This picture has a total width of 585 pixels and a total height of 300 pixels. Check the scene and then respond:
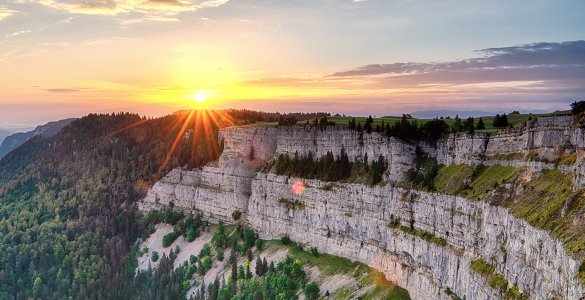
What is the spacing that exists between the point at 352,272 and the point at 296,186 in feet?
104

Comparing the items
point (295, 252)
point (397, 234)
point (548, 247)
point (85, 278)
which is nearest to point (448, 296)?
point (397, 234)

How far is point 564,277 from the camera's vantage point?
58.5 meters

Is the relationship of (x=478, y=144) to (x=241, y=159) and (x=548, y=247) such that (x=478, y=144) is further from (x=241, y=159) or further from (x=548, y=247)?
(x=241, y=159)

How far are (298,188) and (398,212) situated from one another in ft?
125

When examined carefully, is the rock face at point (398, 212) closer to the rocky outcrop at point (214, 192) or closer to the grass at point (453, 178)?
the rocky outcrop at point (214, 192)

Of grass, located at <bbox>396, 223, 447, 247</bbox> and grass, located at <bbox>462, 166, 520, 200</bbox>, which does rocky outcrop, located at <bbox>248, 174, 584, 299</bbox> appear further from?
grass, located at <bbox>462, 166, 520, 200</bbox>

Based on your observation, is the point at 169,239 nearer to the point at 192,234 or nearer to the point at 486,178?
the point at 192,234

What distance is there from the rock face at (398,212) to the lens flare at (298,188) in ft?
2.92

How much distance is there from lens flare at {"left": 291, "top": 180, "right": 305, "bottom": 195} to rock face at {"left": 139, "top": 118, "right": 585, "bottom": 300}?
889 millimetres

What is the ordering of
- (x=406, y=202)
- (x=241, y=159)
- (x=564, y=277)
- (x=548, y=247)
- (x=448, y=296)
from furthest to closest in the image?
(x=241, y=159)
(x=406, y=202)
(x=448, y=296)
(x=548, y=247)
(x=564, y=277)

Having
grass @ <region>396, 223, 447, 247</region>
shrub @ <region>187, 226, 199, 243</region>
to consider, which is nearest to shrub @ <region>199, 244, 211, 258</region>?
shrub @ <region>187, 226, 199, 243</region>

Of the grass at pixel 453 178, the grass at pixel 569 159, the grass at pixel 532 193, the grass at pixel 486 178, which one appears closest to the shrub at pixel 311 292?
the grass at pixel 453 178

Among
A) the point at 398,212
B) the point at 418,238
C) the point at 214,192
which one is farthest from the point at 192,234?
the point at 418,238

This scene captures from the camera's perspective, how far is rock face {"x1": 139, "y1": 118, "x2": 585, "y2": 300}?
73.1 meters
